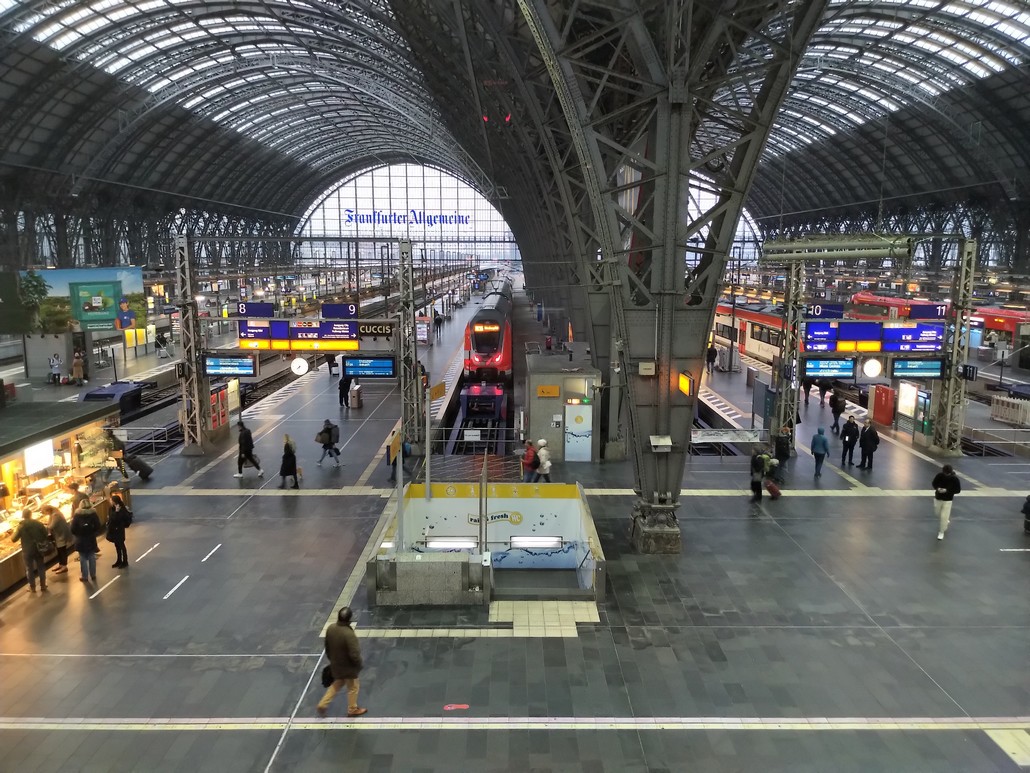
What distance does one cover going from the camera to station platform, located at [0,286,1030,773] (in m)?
6.25

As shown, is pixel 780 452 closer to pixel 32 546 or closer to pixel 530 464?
pixel 530 464

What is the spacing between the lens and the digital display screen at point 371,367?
17.0 metres

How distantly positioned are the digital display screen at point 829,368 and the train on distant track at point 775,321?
3.05 metres

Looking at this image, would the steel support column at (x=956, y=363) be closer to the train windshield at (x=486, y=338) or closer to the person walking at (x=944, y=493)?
the person walking at (x=944, y=493)

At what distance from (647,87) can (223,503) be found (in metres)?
10.6

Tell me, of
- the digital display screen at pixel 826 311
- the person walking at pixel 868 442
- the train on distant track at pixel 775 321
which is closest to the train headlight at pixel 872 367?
the person walking at pixel 868 442

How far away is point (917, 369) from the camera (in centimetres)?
1706

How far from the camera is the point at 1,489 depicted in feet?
33.6

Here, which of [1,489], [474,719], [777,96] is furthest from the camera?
[1,489]

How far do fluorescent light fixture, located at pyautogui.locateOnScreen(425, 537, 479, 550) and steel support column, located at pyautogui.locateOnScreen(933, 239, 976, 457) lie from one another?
13.0 meters

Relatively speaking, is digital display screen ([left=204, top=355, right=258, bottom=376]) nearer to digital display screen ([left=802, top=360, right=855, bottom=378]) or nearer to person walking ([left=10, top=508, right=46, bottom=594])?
person walking ([left=10, top=508, right=46, bottom=594])

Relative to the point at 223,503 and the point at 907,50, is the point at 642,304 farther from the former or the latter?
the point at 907,50

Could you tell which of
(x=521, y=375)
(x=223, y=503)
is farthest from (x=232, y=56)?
(x=223, y=503)

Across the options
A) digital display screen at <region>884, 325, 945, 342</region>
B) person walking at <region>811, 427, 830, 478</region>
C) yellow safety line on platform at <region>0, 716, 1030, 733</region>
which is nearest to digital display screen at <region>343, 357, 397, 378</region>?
person walking at <region>811, 427, 830, 478</region>
